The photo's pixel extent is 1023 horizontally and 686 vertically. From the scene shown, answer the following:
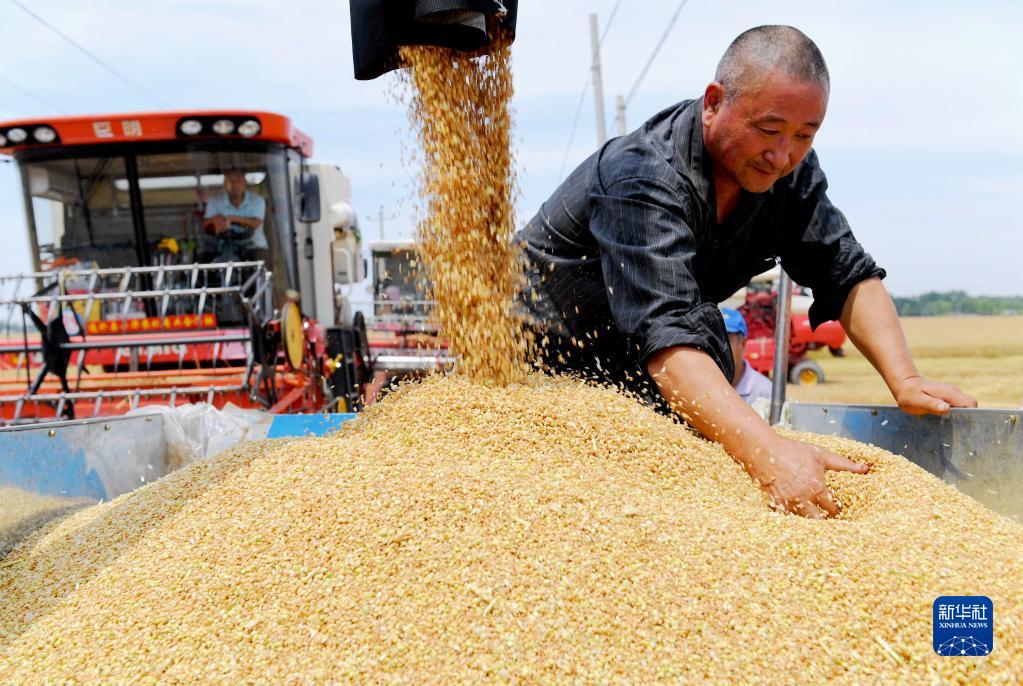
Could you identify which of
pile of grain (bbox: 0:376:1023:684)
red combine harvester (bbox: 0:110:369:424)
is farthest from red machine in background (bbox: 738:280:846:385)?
pile of grain (bbox: 0:376:1023:684)

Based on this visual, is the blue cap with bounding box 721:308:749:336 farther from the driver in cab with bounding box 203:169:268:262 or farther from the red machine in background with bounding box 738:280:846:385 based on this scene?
the red machine in background with bounding box 738:280:846:385

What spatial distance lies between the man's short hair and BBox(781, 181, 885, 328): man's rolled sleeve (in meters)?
0.54

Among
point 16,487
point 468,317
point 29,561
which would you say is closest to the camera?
point 29,561

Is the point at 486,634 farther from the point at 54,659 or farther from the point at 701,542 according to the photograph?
the point at 54,659

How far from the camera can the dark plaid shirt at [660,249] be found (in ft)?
6.34

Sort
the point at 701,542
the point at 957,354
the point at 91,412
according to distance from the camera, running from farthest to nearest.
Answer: the point at 957,354 < the point at 91,412 < the point at 701,542

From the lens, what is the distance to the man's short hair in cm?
182

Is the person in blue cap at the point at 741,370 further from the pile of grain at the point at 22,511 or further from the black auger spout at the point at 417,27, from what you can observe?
the pile of grain at the point at 22,511

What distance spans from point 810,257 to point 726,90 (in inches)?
26.1

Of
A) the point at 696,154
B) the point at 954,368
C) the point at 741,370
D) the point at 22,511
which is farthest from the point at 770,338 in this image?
the point at 22,511

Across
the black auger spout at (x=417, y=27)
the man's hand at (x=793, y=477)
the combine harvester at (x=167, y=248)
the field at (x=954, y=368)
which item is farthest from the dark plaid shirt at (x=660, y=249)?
the field at (x=954, y=368)

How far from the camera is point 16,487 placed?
2088mm

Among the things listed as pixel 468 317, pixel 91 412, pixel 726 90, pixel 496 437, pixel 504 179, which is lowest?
pixel 91 412

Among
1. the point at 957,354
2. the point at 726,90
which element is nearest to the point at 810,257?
the point at 726,90
